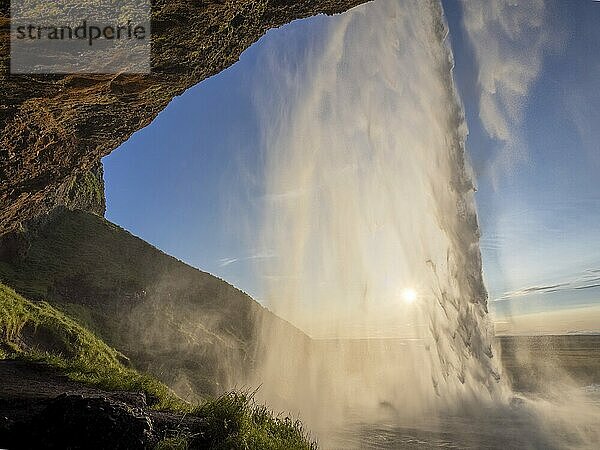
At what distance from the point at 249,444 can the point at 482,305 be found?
97.8 feet

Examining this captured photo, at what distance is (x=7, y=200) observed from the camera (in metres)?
13.2

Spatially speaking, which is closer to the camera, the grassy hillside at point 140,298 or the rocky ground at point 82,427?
the rocky ground at point 82,427

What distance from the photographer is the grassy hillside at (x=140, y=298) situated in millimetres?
34344

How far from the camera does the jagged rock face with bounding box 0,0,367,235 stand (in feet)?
28.1

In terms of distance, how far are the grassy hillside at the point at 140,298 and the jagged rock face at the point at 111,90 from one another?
72.6 feet

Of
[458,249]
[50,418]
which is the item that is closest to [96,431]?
[50,418]

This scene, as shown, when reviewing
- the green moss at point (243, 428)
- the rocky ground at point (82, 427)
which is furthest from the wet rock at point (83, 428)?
the green moss at point (243, 428)

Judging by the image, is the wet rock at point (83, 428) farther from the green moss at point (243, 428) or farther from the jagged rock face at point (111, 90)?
the jagged rock face at point (111, 90)

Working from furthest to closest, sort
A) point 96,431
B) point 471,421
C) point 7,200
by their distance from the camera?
point 471,421 → point 7,200 → point 96,431

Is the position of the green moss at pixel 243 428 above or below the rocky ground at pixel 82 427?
below

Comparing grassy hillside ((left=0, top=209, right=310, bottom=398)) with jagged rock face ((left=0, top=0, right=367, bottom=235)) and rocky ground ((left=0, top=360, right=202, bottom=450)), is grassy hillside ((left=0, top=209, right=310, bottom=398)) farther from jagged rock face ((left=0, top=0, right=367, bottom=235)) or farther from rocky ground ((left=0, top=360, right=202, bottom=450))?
rocky ground ((left=0, top=360, right=202, bottom=450))

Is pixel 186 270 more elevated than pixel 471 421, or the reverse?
pixel 186 270

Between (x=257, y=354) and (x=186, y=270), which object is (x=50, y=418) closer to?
(x=257, y=354)

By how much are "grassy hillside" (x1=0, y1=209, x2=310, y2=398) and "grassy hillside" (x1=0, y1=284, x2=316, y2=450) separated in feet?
29.5
